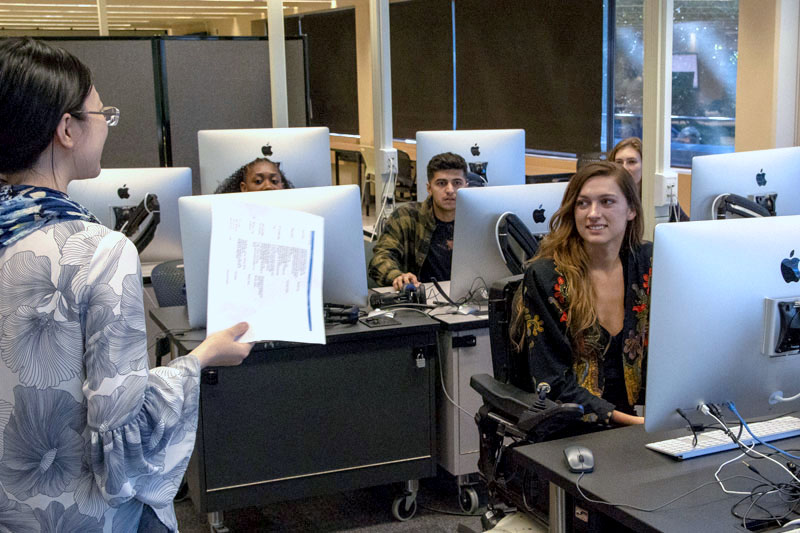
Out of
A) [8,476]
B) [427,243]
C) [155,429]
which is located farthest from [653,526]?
[427,243]

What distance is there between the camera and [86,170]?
1203 millimetres

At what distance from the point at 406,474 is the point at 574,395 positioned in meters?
0.99

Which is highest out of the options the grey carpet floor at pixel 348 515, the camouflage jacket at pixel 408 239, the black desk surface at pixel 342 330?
the camouflage jacket at pixel 408 239

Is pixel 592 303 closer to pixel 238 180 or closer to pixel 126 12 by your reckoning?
pixel 238 180

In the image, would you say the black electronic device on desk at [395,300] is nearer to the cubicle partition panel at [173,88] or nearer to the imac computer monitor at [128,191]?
the imac computer monitor at [128,191]

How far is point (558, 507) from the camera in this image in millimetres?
1689

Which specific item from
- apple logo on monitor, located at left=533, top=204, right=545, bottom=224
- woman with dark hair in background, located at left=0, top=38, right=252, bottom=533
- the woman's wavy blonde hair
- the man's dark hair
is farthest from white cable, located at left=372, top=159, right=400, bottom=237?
woman with dark hair in background, located at left=0, top=38, right=252, bottom=533

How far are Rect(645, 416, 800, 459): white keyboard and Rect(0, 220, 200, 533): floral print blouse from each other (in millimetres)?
1001

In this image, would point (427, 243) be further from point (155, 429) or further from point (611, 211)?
point (155, 429)

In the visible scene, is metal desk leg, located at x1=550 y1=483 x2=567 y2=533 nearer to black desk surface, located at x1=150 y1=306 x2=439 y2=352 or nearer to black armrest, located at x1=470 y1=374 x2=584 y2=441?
black armrest, located at x1=470 y1=374 x2=584 y2=441

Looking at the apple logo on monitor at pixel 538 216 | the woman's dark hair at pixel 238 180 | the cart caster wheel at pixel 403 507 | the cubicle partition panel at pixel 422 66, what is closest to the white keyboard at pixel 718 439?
the apple logo on monitor at pixel 538 216

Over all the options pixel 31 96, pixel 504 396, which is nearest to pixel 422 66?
pixel 504 396

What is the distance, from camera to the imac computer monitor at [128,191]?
11.6 feet

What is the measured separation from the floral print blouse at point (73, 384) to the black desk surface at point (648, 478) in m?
0.77
